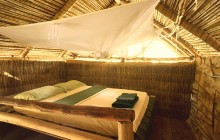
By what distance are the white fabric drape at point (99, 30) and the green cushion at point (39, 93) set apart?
3.34 ft

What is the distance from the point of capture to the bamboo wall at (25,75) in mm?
2982

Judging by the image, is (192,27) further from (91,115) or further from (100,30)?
(91,115)

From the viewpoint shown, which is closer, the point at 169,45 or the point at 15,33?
the point at 15,33

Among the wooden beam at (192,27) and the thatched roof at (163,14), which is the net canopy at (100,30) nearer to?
the thatched roof at (163,14)

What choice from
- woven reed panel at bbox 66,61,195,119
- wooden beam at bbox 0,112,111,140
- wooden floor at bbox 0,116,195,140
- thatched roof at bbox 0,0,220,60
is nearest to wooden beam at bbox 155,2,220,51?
Result: thatched roof at bbox 0,0,220,60

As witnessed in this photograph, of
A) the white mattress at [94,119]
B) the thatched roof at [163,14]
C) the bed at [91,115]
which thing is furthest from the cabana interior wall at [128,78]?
the white mattress at [94,119]

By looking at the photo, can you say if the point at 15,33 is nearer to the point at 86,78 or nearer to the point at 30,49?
the point at 30,49

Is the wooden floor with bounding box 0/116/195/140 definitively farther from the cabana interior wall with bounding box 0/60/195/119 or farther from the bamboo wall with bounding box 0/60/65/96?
the bamboo wall with bounding box 0/60/65/96

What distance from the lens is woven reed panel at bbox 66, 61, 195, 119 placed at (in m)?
3.57

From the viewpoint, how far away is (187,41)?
11.3 feet

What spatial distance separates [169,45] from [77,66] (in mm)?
2684

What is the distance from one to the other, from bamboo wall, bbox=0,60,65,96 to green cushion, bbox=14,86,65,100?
44 centimetres

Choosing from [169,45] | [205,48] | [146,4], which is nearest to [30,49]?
[146,4]

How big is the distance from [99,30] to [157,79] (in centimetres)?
251
